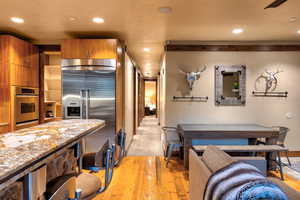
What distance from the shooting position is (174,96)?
4.50 meters

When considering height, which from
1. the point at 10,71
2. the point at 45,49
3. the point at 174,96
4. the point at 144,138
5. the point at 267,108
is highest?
the point at 45,49

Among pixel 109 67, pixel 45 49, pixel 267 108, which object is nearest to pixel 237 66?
pixel 267 108

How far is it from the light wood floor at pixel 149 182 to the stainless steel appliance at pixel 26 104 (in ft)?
6.83

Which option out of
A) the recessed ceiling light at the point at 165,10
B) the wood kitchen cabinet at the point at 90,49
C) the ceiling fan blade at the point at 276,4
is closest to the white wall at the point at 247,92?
the wood kitchen cabinet at the point at 90,49

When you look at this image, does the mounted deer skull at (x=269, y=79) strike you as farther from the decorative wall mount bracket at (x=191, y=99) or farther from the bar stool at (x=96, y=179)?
the bar stool at (x=96, y=179)

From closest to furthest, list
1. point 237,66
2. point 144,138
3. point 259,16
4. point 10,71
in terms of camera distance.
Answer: point 259,16 < point 10,71 < point 237,66 < point 144,138

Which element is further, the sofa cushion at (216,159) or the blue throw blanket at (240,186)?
the sofa cushion at (216,159)

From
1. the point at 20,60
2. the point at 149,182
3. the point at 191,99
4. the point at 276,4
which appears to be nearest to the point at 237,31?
the point at 276,4

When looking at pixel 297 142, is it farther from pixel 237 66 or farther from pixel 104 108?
pixel 104 108

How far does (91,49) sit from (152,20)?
4.26 feet

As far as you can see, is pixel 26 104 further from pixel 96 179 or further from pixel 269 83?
pixel 269 83

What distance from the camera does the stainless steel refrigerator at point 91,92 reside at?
377 cm

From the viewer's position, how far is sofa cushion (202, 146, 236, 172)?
1558 millimetres

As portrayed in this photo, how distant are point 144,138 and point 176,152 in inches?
83.5
